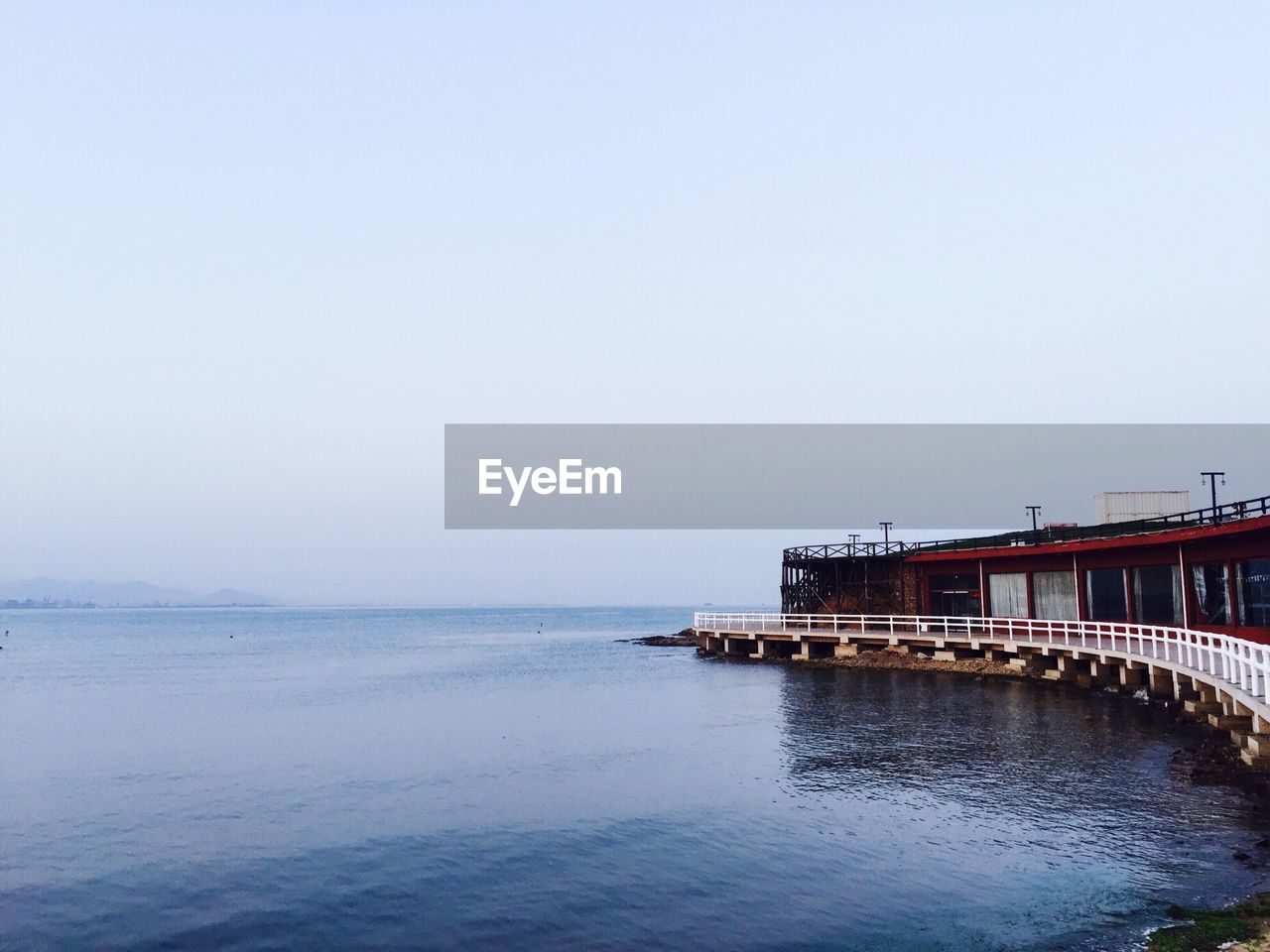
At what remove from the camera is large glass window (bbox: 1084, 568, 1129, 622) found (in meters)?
42.5

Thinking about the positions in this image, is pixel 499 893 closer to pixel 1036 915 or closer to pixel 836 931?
pixel 836 931

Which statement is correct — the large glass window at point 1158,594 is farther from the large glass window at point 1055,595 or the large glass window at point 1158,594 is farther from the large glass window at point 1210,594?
the large glass window at point 1055,595

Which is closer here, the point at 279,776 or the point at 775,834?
the point at 775,834

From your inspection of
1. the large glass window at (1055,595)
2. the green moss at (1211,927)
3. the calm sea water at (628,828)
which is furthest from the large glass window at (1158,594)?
the green moss at (1211,927)

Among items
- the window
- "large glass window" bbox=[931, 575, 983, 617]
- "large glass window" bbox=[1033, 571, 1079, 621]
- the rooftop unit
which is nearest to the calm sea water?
"large glass window" bbox=[1033, 571, 1079, 621]

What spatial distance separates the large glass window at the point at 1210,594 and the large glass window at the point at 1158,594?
3.37 feet

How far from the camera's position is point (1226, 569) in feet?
115

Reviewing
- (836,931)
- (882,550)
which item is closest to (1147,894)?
(836,931)

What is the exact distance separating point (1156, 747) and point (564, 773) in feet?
51.3

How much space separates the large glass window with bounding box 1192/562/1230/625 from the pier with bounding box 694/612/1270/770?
49.4 inches

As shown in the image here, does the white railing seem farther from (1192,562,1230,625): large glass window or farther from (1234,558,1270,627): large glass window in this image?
(1234,558,1270,627): large glass window

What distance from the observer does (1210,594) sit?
36.5 metres

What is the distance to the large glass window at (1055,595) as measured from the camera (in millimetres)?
45719

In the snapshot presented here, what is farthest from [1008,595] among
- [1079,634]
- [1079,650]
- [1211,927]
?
[1211,927]
